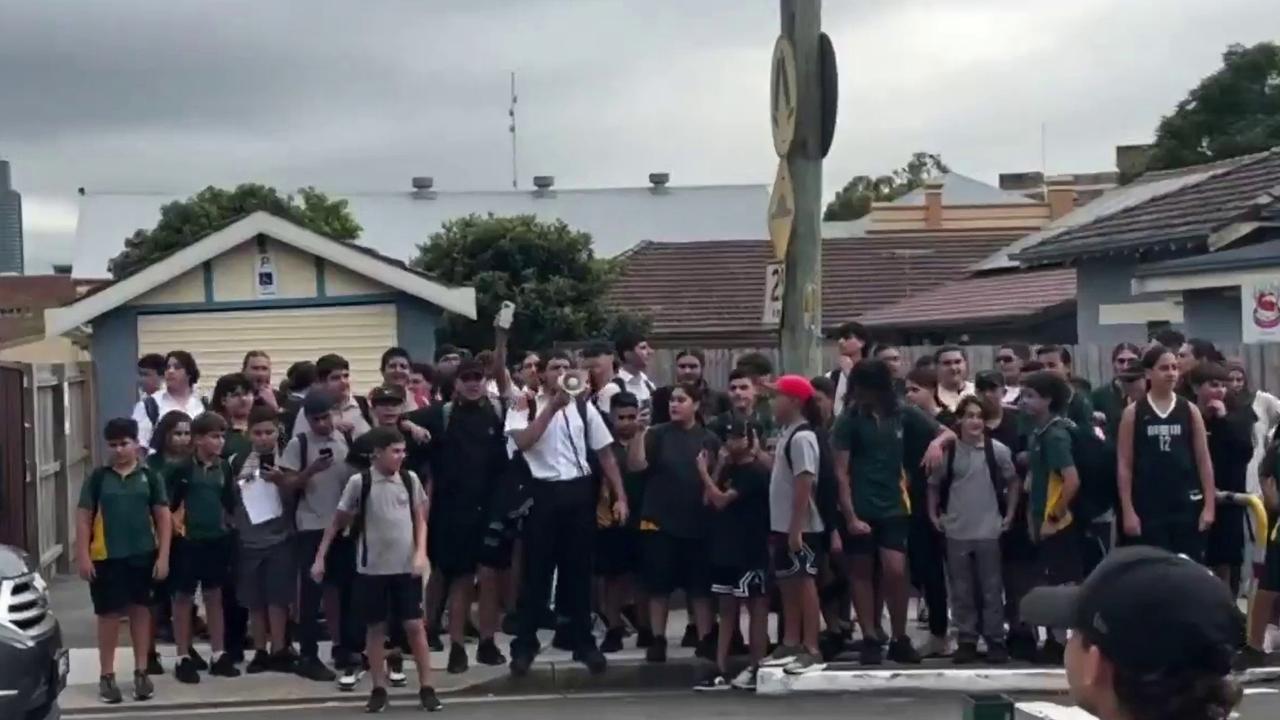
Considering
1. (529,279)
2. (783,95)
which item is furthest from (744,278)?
(783,95)

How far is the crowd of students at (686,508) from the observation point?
12.5 metres

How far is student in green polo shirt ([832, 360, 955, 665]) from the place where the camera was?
12.8 m

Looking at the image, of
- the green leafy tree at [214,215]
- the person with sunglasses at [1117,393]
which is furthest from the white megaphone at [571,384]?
the green leafy tree at [214,215]

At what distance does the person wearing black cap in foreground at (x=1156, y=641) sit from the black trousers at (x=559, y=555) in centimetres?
984

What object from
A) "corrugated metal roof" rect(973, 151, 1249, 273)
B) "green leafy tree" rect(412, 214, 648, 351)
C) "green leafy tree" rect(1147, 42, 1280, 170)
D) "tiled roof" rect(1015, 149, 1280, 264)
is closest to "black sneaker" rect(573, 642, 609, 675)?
"tiled roof" rect(1015, 149, 1280, 264)

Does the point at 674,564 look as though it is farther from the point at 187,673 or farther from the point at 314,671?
the point at 187,673

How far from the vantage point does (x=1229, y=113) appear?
59.2m

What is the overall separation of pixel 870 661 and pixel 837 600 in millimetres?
756

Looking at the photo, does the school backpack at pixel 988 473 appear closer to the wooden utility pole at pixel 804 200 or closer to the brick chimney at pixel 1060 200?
the wooden utility pole at pixel 804 200

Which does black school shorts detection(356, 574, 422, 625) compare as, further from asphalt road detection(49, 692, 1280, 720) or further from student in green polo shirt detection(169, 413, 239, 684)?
student in green polo shirt detection(169, 413, 239, 684)

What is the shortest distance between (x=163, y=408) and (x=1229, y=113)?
49987mm

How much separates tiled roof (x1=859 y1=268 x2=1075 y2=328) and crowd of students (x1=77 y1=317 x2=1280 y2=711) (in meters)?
19.9

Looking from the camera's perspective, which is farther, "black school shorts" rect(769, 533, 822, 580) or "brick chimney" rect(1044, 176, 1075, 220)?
"brick chimney" rect(1044, 176, 1075, 220)

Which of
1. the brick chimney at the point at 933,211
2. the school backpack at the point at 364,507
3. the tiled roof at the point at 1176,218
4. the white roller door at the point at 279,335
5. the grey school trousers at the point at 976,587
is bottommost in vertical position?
the grey school trousers at the point at 976,587
